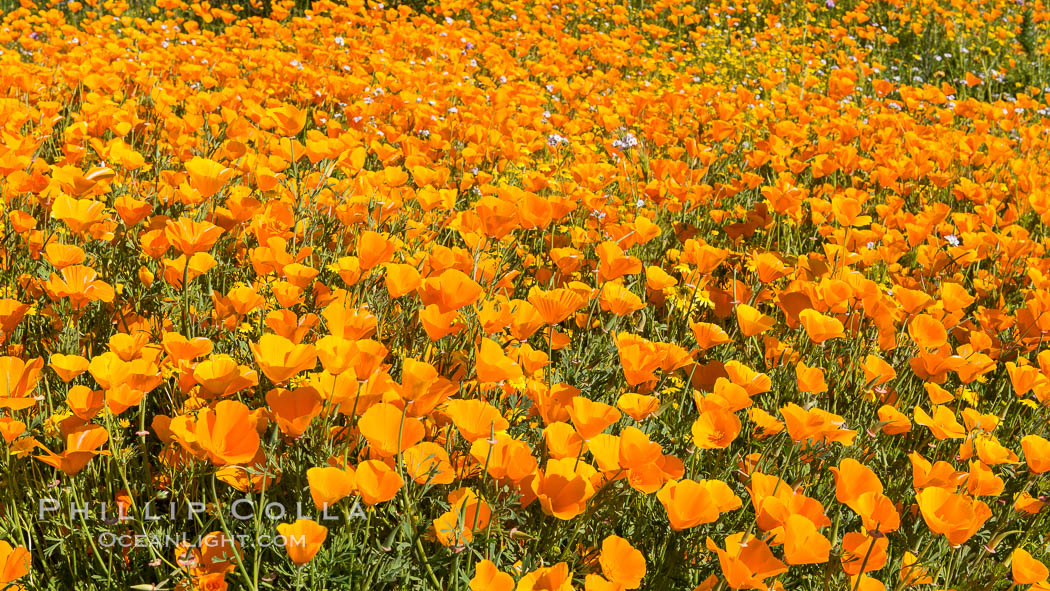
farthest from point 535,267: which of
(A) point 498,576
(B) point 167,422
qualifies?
(A) point 498,576

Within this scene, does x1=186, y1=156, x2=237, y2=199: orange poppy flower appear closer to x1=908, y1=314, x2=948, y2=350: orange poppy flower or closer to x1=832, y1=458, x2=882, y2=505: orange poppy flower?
x1=832, y1=458, x2=882, y2=505: orange poppy flower

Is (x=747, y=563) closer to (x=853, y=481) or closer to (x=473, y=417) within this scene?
(x=853, y=481)

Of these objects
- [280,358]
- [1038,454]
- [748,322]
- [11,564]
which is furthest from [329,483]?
[1038,454]

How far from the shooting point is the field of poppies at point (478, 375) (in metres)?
1.26

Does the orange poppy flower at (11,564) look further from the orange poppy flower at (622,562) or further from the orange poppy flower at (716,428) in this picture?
the orange poppy flower at (716,428)

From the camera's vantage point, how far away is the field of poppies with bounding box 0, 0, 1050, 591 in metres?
1.26

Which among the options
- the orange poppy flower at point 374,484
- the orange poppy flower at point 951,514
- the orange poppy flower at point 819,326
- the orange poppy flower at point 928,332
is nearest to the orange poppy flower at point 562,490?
the orange poppy flower at point 374,484

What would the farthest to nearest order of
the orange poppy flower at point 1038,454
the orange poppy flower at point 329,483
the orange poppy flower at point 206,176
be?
the orange poppy flower at point 206,176, the orange poppy flower at point 1038,454, the orange poppy flower at point 329,483

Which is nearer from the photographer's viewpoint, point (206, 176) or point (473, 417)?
point (473, 417)

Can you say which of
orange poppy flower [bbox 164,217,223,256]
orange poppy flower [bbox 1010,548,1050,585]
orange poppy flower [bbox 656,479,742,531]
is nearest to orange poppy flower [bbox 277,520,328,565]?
orange poppy flower [bbox 656,479,742,531]

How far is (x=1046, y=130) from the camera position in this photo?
17.5ft

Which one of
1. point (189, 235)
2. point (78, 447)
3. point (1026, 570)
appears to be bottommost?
point (1026, 570)

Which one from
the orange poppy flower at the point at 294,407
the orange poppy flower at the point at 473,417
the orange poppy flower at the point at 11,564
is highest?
the orange poppy flower at the point at 294,407

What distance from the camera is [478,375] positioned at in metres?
1.38
